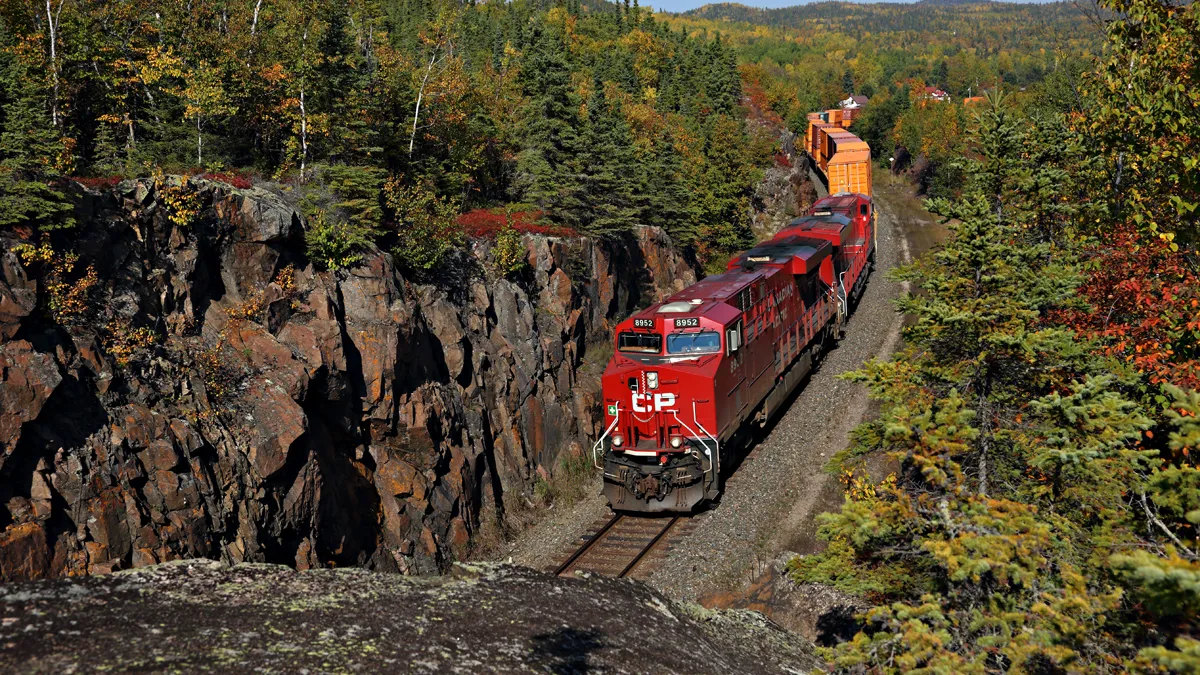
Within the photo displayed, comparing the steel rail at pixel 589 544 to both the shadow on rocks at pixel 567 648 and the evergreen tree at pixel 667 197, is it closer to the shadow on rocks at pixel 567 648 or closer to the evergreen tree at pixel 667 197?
the shadow on rocks at pixel 567 648

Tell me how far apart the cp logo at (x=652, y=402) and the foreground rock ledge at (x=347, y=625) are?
8537 mm

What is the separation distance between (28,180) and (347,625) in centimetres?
1318

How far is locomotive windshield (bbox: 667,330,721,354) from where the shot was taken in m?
22.1

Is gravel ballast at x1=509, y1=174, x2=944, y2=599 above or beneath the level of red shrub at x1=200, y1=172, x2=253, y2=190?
beneath

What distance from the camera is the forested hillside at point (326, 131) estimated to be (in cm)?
2311

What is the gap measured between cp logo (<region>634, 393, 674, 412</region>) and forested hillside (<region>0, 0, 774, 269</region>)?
919cm

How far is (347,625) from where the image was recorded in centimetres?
1045

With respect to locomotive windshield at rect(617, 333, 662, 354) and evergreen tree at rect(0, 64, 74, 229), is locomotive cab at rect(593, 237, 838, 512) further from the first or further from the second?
evergreen tree at rect(0, 64, 74, 229)

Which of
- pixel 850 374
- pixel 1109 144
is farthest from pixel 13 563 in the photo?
pixel 1109 144

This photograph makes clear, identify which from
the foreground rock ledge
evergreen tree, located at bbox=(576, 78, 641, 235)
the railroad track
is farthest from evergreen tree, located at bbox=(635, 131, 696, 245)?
the foreground rock ledge

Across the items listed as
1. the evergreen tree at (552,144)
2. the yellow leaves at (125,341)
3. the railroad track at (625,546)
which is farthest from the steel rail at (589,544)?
the evergreen tree at (552,144)

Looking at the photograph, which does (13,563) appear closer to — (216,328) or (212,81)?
(216,328)

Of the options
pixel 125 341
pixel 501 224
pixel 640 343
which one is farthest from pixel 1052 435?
pixel 501 224

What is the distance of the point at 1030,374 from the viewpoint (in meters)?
13.6
